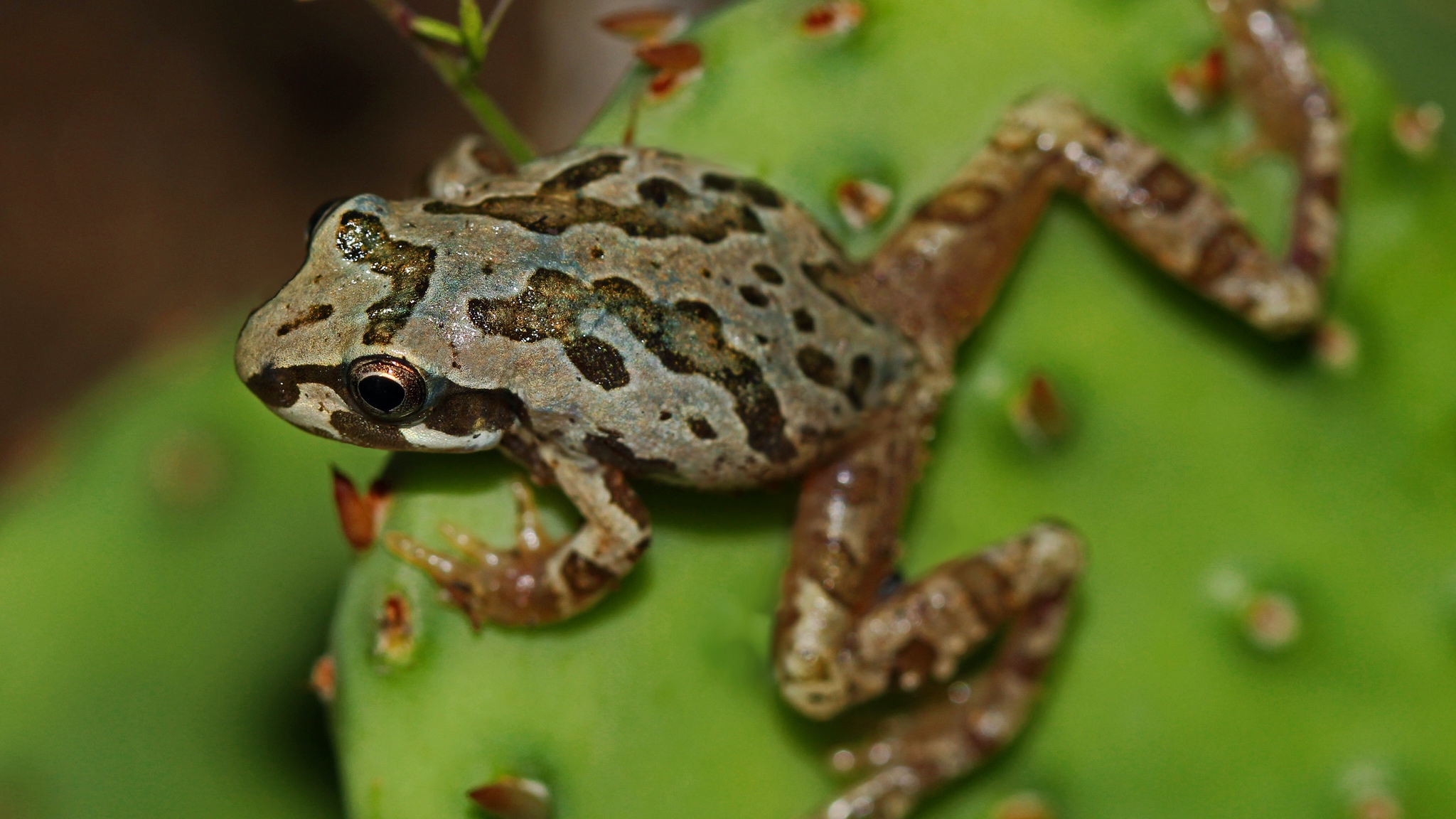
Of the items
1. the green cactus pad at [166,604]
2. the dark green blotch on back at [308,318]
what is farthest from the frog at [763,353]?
the green cactus pad at [166,604]

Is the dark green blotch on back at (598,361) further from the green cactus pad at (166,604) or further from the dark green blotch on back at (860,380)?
the green cactus pad at (166,604)

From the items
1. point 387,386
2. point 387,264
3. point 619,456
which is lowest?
point 619,456

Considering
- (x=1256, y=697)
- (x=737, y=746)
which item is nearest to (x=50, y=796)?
(x=737, y=746)

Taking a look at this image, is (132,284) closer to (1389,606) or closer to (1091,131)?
(1091,131)

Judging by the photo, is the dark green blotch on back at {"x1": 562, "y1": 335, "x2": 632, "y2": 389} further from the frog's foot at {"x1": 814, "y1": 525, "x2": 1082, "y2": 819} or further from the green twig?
the frog's foot at {"x1": 814, "y1": 525, "x2": 1082, "y2": 819}

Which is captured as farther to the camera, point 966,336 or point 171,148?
point 171,148

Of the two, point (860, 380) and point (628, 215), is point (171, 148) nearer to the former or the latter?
point (628, 215)

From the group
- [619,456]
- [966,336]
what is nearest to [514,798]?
[619,456]

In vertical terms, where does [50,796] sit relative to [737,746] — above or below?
below
